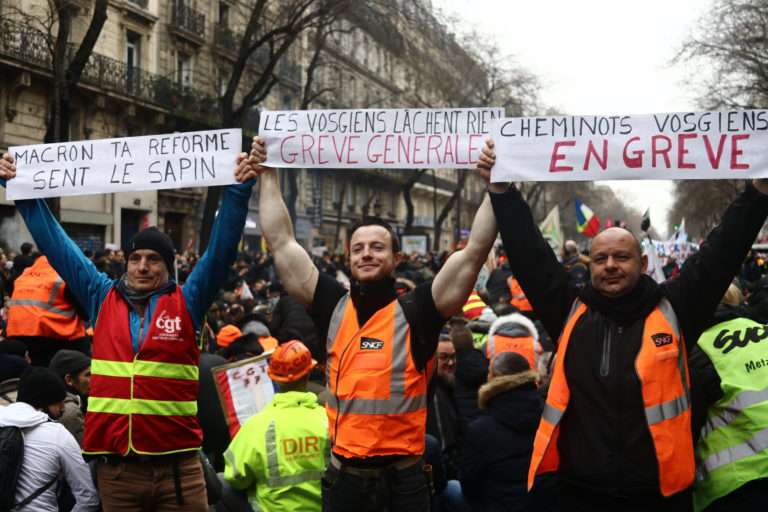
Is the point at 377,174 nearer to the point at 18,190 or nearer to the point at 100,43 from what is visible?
the point at 100,43

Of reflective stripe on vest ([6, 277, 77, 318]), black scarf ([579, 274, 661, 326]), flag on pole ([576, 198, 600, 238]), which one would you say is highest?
flag on pole ([576, 198, 600, 238])

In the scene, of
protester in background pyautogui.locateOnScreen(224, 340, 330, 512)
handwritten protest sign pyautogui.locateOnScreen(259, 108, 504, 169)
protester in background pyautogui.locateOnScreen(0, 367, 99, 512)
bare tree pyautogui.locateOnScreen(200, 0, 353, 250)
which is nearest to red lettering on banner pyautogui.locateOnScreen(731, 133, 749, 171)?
handwritten protest sign pyautogui.locateOnScreen(259, 108, 504, 169)

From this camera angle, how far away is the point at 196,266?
→ 12.0 ft

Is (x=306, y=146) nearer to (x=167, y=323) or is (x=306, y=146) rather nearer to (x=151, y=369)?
(x=167, y=323)

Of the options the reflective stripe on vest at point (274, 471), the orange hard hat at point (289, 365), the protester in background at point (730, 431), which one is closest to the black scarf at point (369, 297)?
the orange hard hat at point (289, 365)

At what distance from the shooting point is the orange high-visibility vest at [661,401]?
9.05ft

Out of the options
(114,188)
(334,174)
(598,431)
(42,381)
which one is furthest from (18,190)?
(334,174)

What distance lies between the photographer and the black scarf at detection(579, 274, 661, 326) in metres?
2.94

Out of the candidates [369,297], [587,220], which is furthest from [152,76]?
[369,297]

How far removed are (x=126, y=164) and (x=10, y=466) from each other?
5.38 ft

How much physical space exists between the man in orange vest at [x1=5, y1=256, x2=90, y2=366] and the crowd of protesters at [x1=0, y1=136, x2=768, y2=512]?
2.27 meters

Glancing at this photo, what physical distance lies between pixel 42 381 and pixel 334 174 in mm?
39971

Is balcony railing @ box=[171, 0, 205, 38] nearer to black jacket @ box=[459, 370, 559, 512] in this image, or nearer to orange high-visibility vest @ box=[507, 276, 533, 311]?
orange high-visibility vest @ box=[507, 276, 533, 311]

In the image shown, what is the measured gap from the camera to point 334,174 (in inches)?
1720
